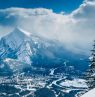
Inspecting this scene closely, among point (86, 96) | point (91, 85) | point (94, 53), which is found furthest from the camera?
point (94, 53)

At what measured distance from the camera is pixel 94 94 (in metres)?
14.2

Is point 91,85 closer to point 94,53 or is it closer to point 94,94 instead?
point 94,53

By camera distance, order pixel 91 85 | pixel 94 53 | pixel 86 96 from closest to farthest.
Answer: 1. pixel 86 96
2. pixel 91 85
3. pixel 94 53

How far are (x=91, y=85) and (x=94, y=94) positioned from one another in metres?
14.6

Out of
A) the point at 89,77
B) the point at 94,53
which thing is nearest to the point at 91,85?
the point at 89,77

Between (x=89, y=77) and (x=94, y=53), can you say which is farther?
(x=94, y=53)

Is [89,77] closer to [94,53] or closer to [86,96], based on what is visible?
[94,53]

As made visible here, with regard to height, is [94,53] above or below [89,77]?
above

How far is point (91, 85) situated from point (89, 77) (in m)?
0.66

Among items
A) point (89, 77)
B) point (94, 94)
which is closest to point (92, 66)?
point (89, 77)

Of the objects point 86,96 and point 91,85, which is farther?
point 91,85

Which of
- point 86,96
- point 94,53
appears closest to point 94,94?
point 86,96

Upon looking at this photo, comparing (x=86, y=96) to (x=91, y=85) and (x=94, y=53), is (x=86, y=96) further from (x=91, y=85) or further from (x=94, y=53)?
(x=94, y=53)

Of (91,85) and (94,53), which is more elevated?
(94,53)
